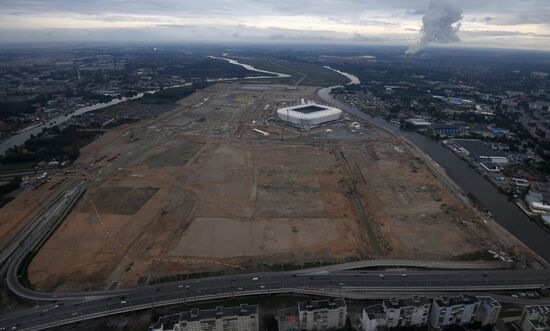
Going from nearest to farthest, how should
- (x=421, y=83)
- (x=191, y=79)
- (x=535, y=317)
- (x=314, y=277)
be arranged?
(x=535, y=317) → (x=314, y=277) → (x=421, y=83) → (x=191, y=79)

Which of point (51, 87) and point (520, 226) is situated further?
point (51, 87)

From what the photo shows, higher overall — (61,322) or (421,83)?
(421,83)

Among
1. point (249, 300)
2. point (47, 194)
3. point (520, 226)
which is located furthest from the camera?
point (47, 194)

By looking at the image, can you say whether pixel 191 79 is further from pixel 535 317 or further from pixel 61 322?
pixel 535 317

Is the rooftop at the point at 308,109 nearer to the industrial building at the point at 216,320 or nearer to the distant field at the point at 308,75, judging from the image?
the distant field at the point at 308,75

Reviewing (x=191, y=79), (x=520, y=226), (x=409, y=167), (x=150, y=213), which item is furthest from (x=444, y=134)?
(x=191, y=79)

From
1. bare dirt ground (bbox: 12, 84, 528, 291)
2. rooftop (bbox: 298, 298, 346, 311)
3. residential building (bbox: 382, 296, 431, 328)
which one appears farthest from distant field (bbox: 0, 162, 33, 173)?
residential building (bbox: 382, 296, 431, 328)

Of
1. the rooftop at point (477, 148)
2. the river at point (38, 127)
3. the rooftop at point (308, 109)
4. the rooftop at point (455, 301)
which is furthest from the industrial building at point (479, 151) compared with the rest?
the river at point (38, 127)

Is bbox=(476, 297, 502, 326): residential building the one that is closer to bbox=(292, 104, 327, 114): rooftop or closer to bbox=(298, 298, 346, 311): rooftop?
bbox=(298, 298, 346, 311): rooftop
